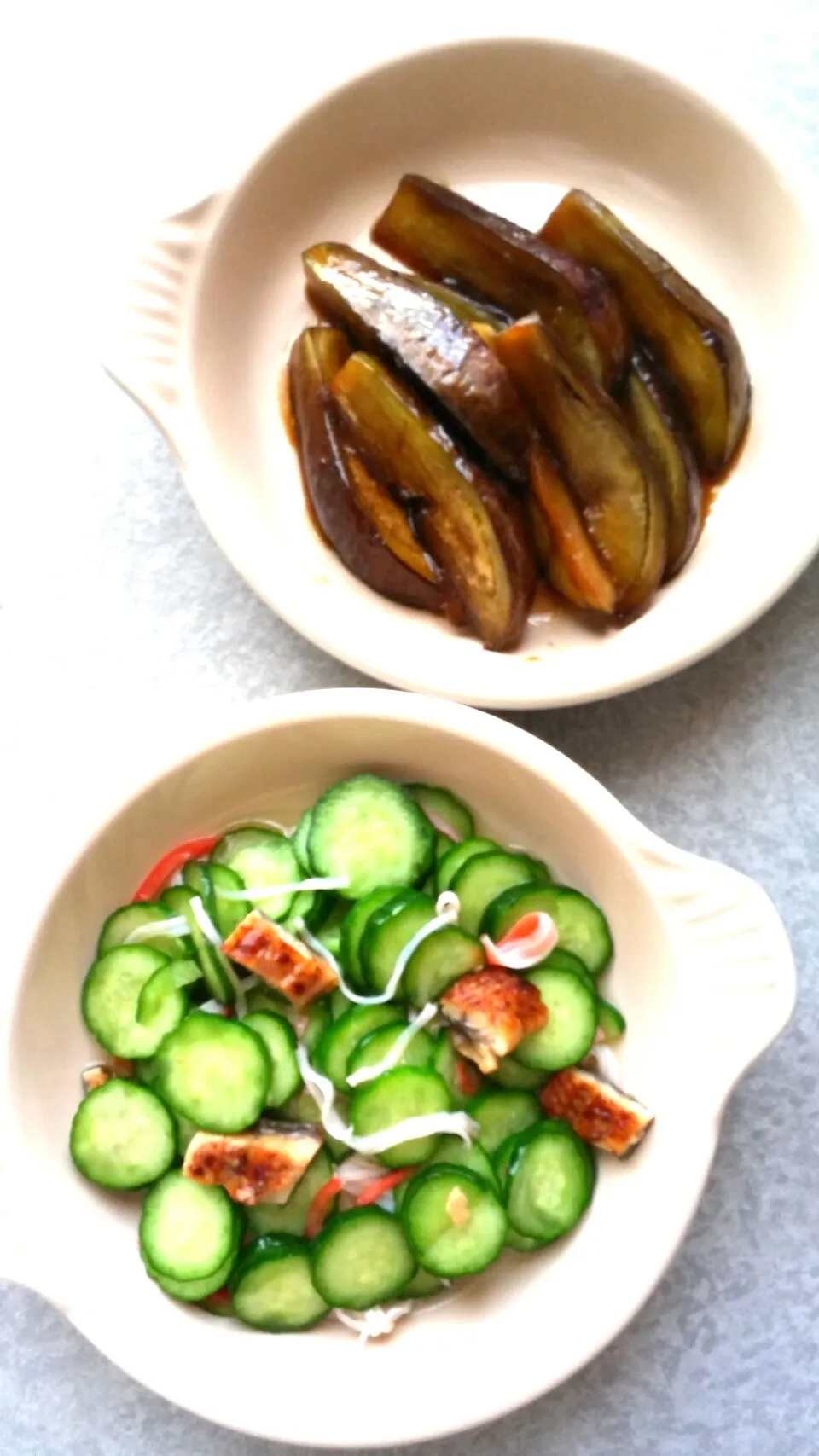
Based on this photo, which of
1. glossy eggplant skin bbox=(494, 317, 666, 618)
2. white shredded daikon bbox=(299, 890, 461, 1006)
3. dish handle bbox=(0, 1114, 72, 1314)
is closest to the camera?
dish handle bbox=(0, 1114, 72, 1314)

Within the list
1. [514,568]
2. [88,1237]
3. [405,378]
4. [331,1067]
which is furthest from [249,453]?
[88,1237]

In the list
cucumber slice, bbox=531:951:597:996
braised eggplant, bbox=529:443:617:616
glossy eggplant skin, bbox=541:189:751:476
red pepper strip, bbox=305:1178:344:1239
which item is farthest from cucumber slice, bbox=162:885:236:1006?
glossy eggplant skin, bbox=541:189:751:476

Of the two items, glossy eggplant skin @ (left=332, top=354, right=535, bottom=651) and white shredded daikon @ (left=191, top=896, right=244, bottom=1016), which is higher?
glossy eggplant skin @ (left=332, top=354, right=535, bottom=651)

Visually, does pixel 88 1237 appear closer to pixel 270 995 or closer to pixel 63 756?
pixel 270 995

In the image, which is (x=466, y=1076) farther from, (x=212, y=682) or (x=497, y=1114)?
(x=212, y=682)

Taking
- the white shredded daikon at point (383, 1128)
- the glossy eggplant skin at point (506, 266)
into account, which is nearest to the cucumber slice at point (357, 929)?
the white shredded daikon at point (383, 1128)

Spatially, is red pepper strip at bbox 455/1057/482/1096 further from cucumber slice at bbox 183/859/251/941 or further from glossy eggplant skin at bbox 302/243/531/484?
glossy eggplant skin at bbox 302/243/531/484

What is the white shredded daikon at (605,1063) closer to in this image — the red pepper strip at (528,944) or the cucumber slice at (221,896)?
the red pepper strip at (528,944)
